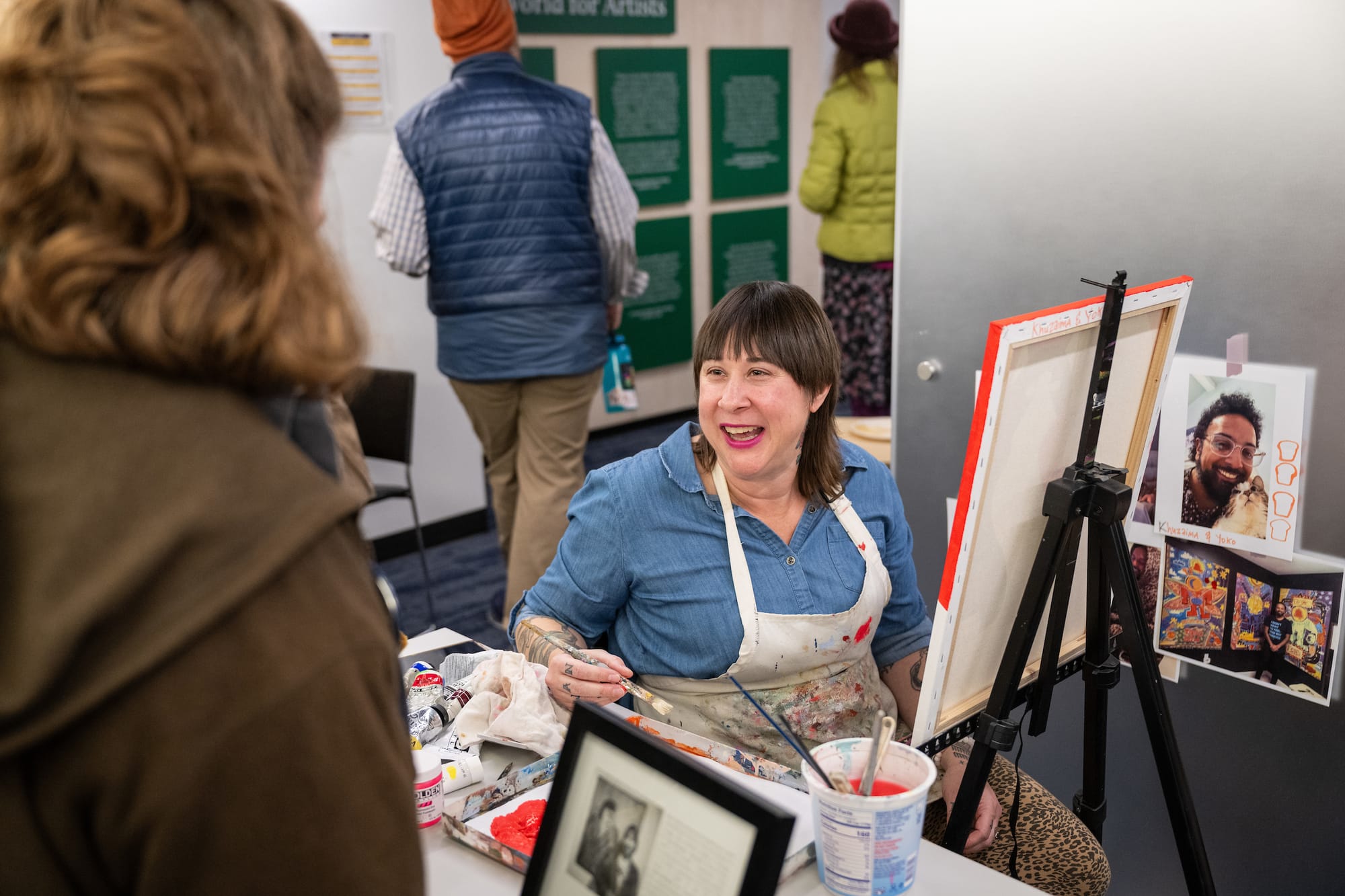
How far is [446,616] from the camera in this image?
384 cm

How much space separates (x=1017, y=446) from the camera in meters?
1.50

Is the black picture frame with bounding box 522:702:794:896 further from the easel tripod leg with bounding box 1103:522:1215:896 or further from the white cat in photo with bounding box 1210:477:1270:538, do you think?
the white cat in photo with bounding box 1210:477:1270:538

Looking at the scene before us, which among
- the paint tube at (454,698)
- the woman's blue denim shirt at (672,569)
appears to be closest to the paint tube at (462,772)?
the paint tube at (454,698)

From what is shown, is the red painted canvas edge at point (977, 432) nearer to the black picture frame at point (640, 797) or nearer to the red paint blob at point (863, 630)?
Answer: the red paint blob at point (863, 630)

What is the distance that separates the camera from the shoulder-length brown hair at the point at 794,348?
1.81 metres

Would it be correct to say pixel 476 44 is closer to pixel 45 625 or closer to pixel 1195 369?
pixel 1195 369

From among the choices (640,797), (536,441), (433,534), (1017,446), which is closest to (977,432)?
(1017,446)

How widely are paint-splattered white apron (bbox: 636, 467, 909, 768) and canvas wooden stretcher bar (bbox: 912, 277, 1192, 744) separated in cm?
21

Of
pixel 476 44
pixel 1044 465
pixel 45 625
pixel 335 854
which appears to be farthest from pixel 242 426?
pixel 476 44

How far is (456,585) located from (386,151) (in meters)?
1.64

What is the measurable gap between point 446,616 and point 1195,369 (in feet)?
8.67

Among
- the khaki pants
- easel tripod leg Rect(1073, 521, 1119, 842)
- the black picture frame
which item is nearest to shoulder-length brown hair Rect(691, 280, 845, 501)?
easel tripod leg Rect(1073, 521, 1119, 842)

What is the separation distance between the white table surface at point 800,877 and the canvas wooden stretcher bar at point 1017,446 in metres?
0.24

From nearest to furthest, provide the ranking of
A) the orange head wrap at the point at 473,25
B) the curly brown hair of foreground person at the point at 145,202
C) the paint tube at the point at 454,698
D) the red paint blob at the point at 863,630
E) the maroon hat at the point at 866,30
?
the curly brown hair of foreground person at the point at 145,202 < the paint tube at the point at 454,698 < the red paint blob at the point at 863,630 < the orange head wrap at the point at 473,25 < the maroon hat at the point at 866,30
